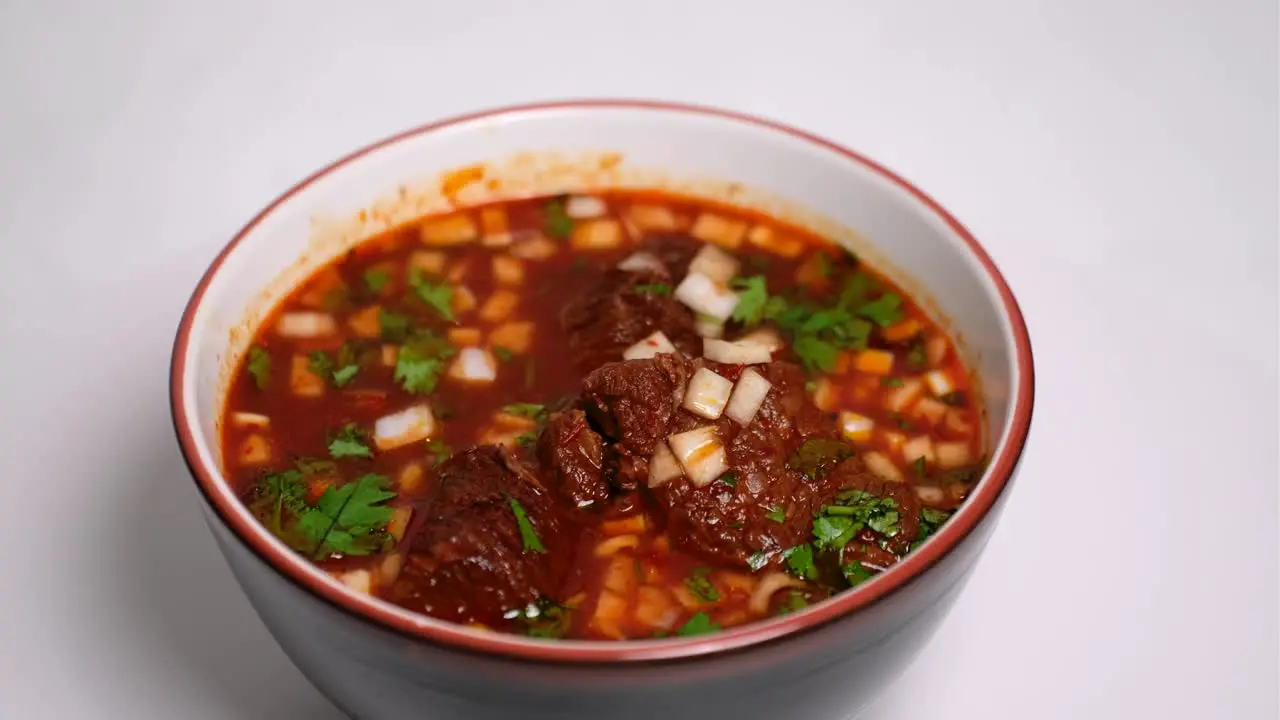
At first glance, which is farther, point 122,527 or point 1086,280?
point 1086,280

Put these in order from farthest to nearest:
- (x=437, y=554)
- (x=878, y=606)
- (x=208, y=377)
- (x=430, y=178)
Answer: (x=430, y=178) < (x=208, y=377) < (x=437, y=554) < (x=878, y=606)

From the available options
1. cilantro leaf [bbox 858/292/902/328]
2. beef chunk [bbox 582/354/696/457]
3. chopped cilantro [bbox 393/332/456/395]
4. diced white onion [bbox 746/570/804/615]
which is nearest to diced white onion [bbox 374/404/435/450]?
chopped cilantro [bbox 393/332/456/395]

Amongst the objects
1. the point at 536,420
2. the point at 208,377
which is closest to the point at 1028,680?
the point at 536,420

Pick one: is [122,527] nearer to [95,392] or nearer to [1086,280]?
[95,392]

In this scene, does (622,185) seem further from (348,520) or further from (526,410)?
(348,520)

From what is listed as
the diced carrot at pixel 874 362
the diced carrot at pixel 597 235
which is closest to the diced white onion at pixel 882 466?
the diced carrot at pixel 874 362

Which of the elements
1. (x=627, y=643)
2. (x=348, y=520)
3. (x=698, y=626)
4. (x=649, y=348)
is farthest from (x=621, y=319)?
(x=627, y=643)

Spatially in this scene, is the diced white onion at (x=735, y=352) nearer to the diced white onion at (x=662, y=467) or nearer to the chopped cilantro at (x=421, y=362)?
the diced white onion at (x=662, y=467)
